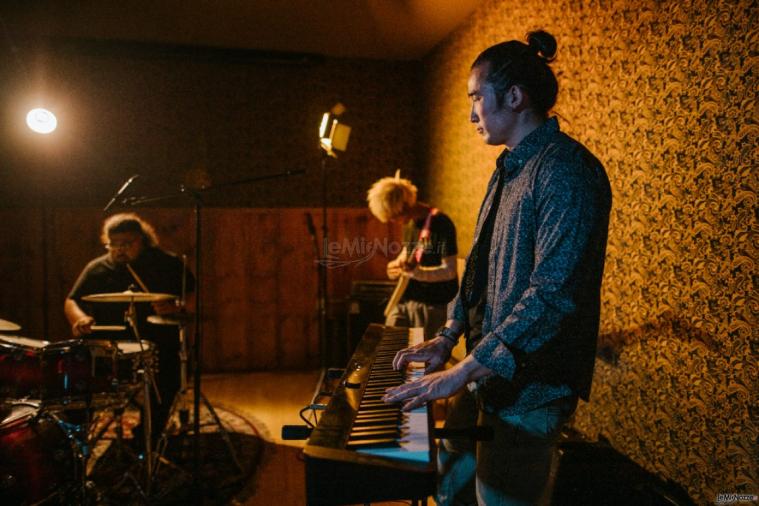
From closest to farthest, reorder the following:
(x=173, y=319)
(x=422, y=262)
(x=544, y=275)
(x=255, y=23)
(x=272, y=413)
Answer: (x=544, y=275) < (x=173, y=319) < (x=422, y=262) < (x=272, y=413) < (x=255, y=23)

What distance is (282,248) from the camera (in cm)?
516

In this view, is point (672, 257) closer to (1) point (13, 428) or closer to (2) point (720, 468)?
(2) point (720, 468)

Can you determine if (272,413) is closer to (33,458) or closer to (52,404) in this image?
(52,404)

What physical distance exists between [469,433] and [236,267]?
4309 mm

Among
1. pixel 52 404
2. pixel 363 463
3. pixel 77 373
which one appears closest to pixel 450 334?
pixel 363 463

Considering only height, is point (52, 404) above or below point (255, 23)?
below

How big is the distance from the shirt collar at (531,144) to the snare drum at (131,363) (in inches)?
81.6

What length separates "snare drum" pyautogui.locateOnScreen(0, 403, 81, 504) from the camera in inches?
78.0

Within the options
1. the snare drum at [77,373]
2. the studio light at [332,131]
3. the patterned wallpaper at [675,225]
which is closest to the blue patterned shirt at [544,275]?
the patterned wallpaper at [675,225]

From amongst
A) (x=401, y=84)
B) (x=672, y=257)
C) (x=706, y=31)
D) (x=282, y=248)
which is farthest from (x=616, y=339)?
(x=401, y=84)

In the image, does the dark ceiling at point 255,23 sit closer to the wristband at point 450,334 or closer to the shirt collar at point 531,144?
the shirt collar at point 531,144

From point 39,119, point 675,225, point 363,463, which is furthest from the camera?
point 39,119

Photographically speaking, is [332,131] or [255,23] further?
[255,23]

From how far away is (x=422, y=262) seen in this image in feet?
11.0
